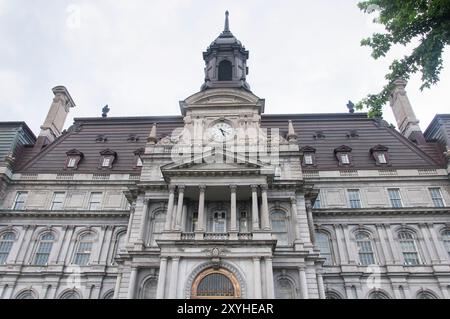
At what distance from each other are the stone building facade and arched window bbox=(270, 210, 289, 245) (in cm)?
8

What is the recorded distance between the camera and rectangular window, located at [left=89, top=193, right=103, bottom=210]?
103 ft

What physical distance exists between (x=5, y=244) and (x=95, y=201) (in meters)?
7.87

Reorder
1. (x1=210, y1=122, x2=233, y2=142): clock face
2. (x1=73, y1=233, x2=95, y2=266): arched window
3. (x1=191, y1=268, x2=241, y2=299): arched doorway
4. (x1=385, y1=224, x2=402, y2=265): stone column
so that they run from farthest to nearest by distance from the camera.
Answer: (x1=210, y1=122, x2=233, y2=142): clock face, (x1=73, y1=233, x2=95, y2=266): arched window, (x1=385, y1=224, x2=402, y2=265): stone column, (x1=191, y1=268, x2=241, y2=299): arched doorway

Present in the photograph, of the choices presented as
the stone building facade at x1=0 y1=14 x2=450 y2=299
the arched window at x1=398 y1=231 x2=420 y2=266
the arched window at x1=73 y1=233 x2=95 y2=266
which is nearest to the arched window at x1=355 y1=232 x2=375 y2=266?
the stone building facade at x1=0 y1=14 x2=450 y2=299

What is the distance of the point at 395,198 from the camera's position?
30656 mm

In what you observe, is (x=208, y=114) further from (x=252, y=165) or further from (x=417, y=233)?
(x=417, y=233)

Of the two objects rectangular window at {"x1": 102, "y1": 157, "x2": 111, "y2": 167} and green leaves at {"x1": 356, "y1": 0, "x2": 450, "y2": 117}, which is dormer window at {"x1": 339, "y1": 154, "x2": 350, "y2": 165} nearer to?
green leaves at {"x1": 356, "y1": 0, "x2": 450, "y2": 117}

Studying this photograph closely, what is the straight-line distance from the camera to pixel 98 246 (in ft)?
95.3

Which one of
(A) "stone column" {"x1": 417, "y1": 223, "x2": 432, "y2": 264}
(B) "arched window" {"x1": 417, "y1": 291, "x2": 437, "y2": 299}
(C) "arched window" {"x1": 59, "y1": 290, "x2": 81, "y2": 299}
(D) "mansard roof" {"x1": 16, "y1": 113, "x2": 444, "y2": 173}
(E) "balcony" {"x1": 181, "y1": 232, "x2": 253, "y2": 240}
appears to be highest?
(D) "mansard roof" {"x1": 16, "y1": 113, "x2": 444, "y2": 173}

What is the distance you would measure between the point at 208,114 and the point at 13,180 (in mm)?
19405

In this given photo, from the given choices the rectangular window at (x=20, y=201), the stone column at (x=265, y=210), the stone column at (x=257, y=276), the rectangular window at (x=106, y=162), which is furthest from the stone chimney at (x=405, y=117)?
the rectangular window at (x=20, y=201)

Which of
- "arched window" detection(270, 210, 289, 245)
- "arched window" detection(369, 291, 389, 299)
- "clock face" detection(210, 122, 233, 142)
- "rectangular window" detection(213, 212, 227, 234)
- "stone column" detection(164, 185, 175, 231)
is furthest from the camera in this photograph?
"clock face" detection(210, 122, 233, 142)
